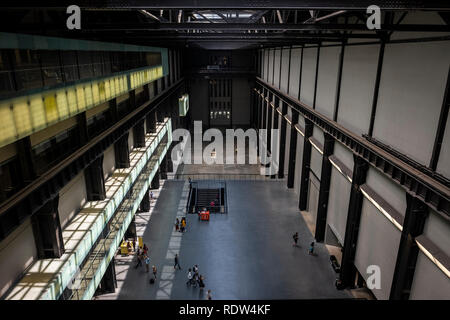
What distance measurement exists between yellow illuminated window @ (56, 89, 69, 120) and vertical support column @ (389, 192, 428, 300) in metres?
13.9

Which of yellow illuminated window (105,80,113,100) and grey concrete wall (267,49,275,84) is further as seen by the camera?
grey concrete wall (267,49,275,84)

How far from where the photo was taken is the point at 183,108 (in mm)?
43125

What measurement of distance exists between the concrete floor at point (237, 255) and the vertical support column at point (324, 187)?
1.17 m

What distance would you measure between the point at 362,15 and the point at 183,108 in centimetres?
2979

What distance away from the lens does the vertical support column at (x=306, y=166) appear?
27.9m

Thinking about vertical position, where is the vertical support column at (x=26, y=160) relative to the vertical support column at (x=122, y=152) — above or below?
Answer: above

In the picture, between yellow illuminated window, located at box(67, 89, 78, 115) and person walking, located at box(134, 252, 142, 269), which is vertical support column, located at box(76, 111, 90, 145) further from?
person walking, located at box(134, 252, 142, 269)

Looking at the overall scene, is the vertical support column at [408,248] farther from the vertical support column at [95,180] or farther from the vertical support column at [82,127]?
the vertical support column at [95,180]

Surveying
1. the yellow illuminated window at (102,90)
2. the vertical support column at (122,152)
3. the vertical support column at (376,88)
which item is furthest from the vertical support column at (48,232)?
the vertical support column at (376,88)

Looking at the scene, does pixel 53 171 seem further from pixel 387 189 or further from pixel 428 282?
pixel 428 282

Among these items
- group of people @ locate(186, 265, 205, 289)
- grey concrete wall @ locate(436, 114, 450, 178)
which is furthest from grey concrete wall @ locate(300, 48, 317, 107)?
group of people @ locate(186, 265, 205, 289)

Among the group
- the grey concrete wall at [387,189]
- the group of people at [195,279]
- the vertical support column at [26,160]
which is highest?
the vertical support column at [26,160]

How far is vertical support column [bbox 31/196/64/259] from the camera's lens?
518 inches

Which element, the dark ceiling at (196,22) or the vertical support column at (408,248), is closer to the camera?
the dark ceiling at (196,22)
